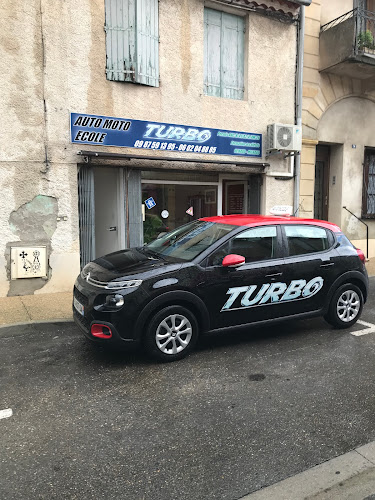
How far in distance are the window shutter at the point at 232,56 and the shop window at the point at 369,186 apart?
16.2ft

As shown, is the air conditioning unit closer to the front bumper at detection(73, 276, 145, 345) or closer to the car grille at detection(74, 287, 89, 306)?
the car grille at detection(74, 287, 89, 306)

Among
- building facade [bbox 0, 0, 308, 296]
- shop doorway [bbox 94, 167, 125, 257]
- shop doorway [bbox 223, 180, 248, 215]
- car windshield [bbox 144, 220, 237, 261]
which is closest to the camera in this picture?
car windshield [bbox 144, 220, 237, 261]

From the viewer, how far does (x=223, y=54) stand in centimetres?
941

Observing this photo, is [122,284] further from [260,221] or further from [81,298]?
[260,221]

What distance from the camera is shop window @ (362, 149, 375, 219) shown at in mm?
12133

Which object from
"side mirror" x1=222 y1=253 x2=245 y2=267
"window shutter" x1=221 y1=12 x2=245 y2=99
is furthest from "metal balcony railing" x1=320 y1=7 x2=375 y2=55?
"side mirror" x1=222 y1=253 x2=245 y2=267

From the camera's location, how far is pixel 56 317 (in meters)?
6.19

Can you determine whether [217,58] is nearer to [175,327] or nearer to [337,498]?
[175,327]

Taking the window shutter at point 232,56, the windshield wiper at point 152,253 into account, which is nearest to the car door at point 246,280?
the windshield wiper at point 152,253

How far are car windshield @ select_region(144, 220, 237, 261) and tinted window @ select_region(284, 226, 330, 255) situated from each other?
0.82m

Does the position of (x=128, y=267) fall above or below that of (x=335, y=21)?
below

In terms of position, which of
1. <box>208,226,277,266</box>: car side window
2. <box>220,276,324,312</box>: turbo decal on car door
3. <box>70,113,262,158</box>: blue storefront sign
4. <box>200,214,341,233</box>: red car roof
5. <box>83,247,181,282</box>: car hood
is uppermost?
<box>70,113,262,158</box>: blue storefront sign

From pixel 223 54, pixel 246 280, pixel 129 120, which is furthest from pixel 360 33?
pixel 246 280

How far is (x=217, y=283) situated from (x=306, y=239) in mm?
1566
